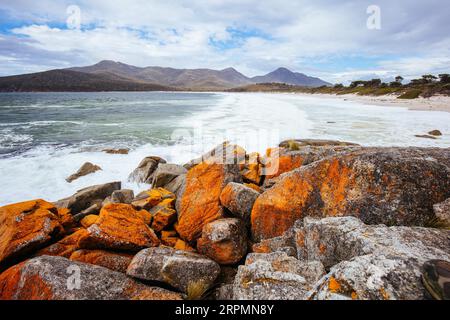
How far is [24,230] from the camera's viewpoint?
4992 mm

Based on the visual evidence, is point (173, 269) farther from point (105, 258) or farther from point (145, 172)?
point (145, 172)

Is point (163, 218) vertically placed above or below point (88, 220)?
above

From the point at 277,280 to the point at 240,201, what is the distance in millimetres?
2589

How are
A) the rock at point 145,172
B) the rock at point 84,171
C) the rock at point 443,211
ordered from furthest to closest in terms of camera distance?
the rock at point 84,171 → the rock at point 145,172 → the rock at point 443,211

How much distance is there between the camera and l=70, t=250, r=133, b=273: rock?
4441 mm

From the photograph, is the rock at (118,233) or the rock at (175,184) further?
the rock at (175,184)

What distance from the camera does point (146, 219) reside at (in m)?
6.22

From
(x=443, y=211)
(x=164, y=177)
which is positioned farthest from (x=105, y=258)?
(x=443, y=211)

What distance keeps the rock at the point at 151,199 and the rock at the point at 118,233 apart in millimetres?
1542

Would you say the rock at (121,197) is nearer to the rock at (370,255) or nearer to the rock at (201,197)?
the rock at (201,197)

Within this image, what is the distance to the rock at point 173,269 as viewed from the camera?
4004 millimetres

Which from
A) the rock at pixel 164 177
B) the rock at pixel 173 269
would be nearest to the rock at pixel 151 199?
the rock at pixel 164 177

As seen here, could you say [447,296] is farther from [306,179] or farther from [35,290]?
[35,290]

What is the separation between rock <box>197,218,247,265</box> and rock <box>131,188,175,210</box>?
2702 millimetres
